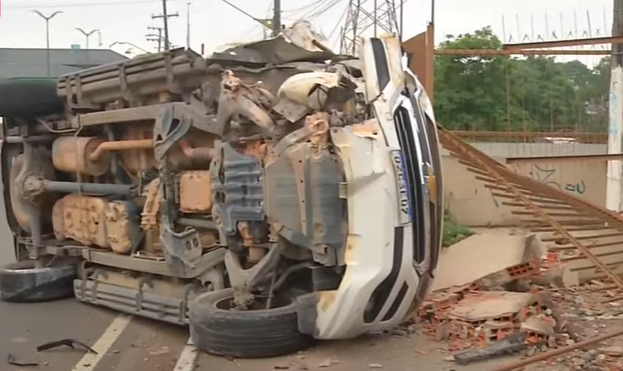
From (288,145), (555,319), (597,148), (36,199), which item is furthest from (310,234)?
(597,148)

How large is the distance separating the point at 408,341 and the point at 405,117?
165 cm

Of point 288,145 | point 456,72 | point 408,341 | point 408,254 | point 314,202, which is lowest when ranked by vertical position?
point 408,341

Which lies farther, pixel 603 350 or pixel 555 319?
pixel 555 319

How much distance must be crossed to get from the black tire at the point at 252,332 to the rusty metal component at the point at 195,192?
1022mm

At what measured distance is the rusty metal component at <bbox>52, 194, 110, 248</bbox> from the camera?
8.09m

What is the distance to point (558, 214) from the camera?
6750 mm

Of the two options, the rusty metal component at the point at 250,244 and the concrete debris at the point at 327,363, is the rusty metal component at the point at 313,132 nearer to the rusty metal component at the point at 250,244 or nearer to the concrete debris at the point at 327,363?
the rusty metal component at the point at 250,244

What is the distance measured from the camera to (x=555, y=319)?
6352 mm

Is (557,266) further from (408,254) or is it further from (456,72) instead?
(456,72)

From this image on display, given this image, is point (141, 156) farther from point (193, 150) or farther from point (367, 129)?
point (367, 129)

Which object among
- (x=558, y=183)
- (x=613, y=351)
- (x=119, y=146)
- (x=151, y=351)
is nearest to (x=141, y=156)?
(x=119, y=146)

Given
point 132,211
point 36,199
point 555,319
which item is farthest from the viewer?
point 36,199

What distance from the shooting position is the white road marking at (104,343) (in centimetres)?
628

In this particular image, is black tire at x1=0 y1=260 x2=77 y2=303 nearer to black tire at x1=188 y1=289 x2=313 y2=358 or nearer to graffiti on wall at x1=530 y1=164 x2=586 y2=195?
black tire at x1=188 y1=289 x2=313 y2=358
